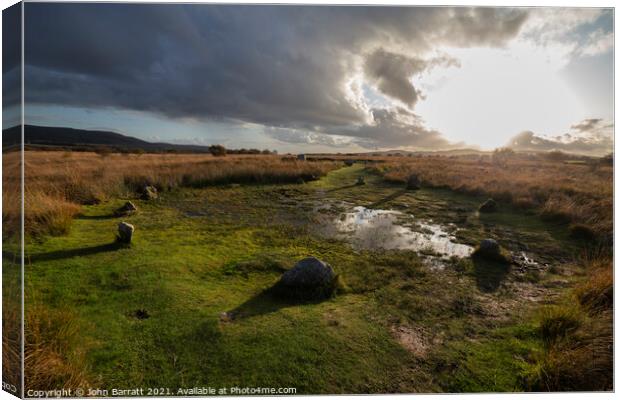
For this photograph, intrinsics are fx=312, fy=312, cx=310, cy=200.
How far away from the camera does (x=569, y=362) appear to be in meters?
3.32

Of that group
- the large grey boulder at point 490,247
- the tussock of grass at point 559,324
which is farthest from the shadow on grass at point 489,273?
the tussock of grass at point 559,324

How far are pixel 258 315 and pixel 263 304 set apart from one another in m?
0.31

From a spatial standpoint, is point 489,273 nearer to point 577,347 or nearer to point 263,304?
point 577,347

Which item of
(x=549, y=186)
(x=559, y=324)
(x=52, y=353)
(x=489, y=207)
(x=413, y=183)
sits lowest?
(x=52, y=353)

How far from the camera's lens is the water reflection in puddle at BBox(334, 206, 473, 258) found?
7268 millimetres

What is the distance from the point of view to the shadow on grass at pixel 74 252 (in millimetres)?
5020

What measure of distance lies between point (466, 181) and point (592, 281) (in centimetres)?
1206

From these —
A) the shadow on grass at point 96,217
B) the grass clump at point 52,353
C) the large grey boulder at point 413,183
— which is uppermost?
the large grey boulder at point 413,183

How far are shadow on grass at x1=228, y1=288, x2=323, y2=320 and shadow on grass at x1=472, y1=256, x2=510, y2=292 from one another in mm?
3049

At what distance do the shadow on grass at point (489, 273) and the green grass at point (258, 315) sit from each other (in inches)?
3.3

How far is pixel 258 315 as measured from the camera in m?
3.89

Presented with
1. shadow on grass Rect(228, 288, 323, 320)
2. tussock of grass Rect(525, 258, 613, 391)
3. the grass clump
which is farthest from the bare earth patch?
the grass clump

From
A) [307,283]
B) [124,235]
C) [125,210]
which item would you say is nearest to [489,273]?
[307,283]

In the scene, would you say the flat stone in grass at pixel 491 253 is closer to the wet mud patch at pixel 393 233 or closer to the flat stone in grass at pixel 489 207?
the wet mud patch at pixel 393 233
